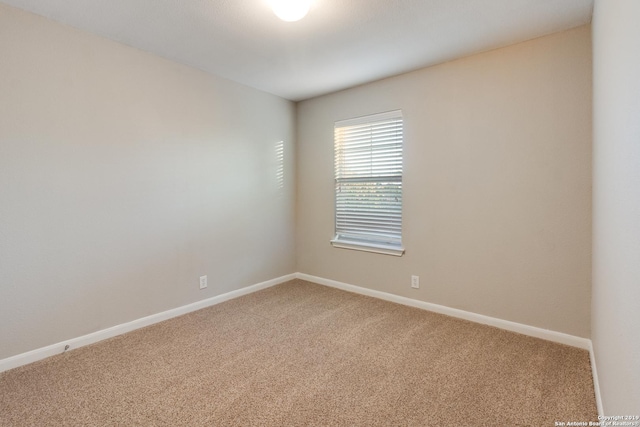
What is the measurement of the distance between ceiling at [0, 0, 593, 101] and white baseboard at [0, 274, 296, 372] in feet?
7.83

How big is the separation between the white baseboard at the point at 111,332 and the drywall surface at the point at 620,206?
314 cm

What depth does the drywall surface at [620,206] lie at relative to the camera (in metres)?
0.93

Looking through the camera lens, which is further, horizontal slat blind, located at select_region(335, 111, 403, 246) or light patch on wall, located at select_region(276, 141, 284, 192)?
light patch on wall, located at select_region(276, 141, 284, 192)

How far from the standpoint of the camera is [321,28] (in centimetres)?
236

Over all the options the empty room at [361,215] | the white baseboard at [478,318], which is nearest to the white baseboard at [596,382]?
the empty room at [361,215]

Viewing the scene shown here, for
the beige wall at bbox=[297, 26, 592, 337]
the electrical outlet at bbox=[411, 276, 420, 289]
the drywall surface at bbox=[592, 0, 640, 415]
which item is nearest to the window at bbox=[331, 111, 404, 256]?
the beige wall at bbox=[297, 26, 592, 337]

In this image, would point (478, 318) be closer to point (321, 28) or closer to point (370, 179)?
point (370, 179)

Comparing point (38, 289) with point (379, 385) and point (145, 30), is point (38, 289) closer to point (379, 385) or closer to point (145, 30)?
point (145, 30)

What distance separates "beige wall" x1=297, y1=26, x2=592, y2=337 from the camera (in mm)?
2357

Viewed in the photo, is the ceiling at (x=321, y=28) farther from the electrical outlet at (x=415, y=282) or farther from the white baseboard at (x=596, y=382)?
the white baseboard at (x=596, y=382)

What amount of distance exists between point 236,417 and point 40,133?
233cm

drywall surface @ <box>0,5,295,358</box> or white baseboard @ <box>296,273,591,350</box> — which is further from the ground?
drywall surface @ <box>0,5,295,358</box>

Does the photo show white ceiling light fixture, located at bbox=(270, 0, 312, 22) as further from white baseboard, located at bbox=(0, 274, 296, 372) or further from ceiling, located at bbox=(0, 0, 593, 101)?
white baseboard, located at bbox=(0, 274, 296, 372)

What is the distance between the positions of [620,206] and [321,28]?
2145 mm
